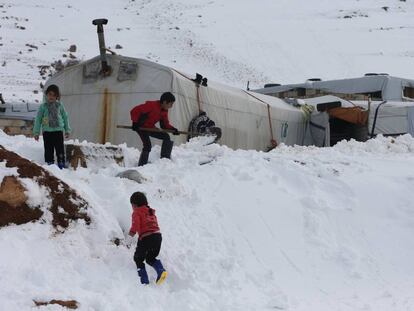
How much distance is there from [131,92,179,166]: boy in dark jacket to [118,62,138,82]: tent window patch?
2971mm

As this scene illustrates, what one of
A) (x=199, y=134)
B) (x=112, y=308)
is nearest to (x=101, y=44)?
(x=199, y=134)

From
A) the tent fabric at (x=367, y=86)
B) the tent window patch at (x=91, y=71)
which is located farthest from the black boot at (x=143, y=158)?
the tent fabric at (x=367, y=86)

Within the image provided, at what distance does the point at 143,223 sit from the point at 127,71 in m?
6.50

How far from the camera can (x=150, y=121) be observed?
8664 millimetres

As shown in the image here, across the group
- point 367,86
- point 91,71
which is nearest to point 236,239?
point 91,71

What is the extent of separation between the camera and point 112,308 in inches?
181

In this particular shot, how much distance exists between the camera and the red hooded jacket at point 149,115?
28.2 feet

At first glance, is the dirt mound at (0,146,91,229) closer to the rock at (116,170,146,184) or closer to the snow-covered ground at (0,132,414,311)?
the snow-covered ground at (0,132,414,311)

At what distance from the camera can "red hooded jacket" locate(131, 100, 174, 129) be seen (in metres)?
8.59

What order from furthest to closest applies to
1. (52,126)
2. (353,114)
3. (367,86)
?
(367,86)
(353,114)
(52,126)

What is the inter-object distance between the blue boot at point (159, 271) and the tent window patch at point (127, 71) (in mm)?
6609

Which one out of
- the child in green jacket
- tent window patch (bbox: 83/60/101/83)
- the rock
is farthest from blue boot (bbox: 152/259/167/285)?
tent window patch (bbox: 83/60/101/83)

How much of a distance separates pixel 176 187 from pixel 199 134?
377 cm

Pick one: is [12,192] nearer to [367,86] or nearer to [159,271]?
[159,271]
